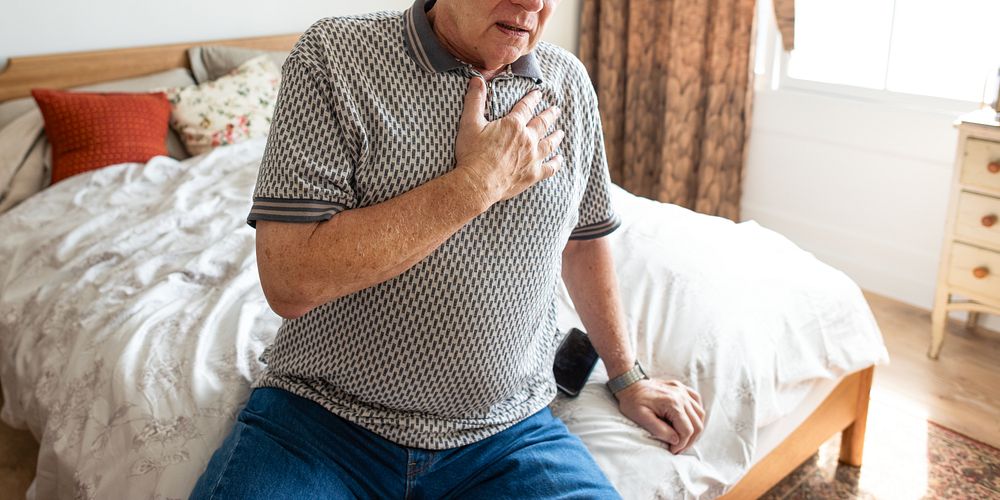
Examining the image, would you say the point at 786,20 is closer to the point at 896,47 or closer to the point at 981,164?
the point at 896,47

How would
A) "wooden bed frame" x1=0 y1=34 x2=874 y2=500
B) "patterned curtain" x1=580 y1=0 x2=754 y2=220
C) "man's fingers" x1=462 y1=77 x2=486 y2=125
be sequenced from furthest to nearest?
"patterned curtain" x1=580 y1=0 x2=754 y2=220
"wooden bed frame" x1=0 y1=34 x2=874 y2=500
"man's fingers" x1=462 y1=77 x2=486 y2=125

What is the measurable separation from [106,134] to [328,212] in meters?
1.82

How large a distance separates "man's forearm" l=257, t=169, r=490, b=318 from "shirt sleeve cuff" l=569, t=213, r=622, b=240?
12.9 inches

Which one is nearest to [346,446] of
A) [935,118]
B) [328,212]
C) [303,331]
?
[303,331]

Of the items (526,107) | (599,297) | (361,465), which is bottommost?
(361,465)

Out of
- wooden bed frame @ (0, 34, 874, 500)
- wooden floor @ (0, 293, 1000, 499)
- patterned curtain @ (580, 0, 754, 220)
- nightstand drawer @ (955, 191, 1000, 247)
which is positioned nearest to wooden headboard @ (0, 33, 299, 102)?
wooden bed frame @ (0, 34, 874, 500)

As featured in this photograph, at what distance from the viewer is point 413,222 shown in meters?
1.02

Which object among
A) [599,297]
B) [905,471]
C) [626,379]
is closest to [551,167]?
[599,297]

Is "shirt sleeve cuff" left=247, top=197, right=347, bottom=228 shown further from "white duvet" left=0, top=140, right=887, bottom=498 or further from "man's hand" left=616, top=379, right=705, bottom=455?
"man's hand" left=616, top=379, right=705, bottom=455

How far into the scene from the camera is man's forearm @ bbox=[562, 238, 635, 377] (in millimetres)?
1369

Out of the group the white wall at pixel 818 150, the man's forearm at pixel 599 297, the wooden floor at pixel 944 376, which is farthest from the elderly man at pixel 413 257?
the white wall at pixel 818 150

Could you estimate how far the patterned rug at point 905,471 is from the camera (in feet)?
6.40

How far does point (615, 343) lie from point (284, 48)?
230 centimetres

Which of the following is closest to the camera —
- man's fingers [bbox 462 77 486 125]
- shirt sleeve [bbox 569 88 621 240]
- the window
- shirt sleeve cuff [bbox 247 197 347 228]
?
shirt sleeve cuff [bbox 247 197 347 228]
